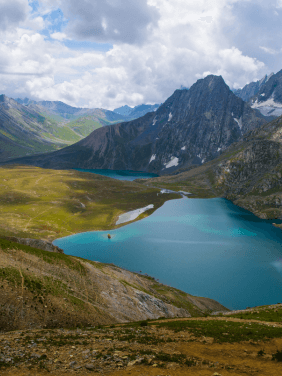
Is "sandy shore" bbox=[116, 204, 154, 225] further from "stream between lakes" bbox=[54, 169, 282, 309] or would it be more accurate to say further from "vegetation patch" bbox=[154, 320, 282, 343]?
"vegetation patch" bbox=[154, 320, 282, 343]

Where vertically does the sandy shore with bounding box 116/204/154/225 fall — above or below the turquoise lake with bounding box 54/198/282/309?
above

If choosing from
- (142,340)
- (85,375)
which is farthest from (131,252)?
(85,375)

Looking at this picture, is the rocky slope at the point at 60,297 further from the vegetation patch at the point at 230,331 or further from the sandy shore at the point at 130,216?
the sandy shore at the point at 130,216

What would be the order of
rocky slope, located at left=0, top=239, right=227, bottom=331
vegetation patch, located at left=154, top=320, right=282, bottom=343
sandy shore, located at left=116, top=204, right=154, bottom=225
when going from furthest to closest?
sandy shore, located at left=116, top=204, right=154, bottom=225, rocky slope, located at left=0, top=239, right=227, bottom=331, vegetation patch, located at left=154, top=320, right=282, bottom=343

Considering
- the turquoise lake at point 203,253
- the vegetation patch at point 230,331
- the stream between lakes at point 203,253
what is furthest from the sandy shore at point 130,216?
the vegetation patch at point 230,331

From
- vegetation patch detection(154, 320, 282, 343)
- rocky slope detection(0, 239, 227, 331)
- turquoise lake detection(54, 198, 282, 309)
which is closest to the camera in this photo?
vegetation patch detection(154, 320, 282, 343)

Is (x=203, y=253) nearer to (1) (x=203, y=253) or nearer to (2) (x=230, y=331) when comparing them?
(1) (x=203, y=253)

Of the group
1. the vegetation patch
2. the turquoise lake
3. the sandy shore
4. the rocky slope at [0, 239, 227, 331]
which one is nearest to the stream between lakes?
the turquoise lake

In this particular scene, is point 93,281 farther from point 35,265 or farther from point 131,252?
point 131,252
